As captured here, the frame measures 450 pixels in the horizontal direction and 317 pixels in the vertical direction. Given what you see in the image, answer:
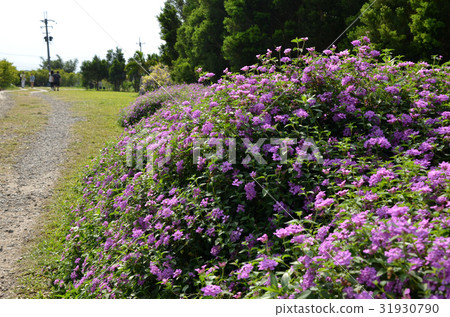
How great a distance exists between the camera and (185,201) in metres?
3.44

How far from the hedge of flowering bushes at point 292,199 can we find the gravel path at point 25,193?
28.4 inches

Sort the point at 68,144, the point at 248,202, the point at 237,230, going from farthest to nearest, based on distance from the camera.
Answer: the point at 68,144 → the point at 248,202 → the point at 237,230

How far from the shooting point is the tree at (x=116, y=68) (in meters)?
59.1

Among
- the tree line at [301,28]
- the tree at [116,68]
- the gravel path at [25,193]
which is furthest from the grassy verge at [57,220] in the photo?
the tree at [116,68]

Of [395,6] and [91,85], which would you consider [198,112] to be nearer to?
[395,6]

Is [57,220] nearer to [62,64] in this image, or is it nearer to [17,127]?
[17,127]

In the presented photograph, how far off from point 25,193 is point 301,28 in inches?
446

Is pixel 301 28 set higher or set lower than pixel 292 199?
higher

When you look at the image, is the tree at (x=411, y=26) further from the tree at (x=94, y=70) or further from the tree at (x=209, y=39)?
the tree at (x=94, y=70)

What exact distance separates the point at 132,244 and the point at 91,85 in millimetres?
62197

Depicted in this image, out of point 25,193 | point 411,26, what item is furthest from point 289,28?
point 25,193

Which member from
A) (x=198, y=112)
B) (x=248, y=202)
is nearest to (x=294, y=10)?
(x=198, y=112)

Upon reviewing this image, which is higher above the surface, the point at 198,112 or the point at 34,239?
the point at 198,112

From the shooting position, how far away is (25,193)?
6852mm
